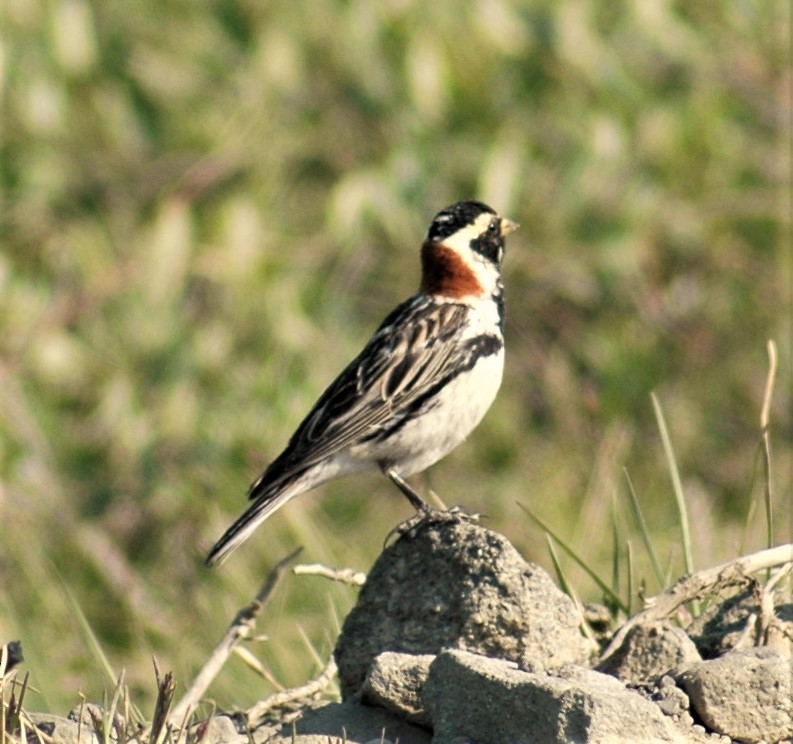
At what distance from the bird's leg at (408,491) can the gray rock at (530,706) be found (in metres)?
1.49

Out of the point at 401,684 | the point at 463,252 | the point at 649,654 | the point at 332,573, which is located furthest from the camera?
the point at 463,252

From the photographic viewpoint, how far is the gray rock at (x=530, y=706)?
3072mm

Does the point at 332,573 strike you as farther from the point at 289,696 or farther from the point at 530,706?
the point at 530,706

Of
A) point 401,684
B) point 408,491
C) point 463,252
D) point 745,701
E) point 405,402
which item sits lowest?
point 745,701

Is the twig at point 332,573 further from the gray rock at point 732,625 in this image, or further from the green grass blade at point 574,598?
the gray rock at point 732,625

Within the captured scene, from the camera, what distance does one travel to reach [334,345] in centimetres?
826

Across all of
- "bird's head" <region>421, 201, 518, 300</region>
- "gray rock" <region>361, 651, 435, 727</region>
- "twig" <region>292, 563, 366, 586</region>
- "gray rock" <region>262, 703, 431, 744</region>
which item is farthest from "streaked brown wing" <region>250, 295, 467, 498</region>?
"gray rock" <region>361, 651, 435, 727</region>

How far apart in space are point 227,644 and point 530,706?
84cm

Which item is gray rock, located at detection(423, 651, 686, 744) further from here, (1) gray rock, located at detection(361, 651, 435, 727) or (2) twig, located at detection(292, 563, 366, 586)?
(2) twig, located at detection(292, 563, 366, 586)

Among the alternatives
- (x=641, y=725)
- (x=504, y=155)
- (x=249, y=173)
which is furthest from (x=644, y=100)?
(x=641, y=725)

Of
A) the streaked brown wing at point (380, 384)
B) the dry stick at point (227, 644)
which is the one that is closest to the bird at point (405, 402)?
the streaked brown wing at point (380, 384)

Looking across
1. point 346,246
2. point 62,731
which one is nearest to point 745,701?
point 62,731

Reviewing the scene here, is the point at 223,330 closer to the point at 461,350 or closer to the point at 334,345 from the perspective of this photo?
the point at 334,345

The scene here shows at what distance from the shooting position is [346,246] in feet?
28.4
